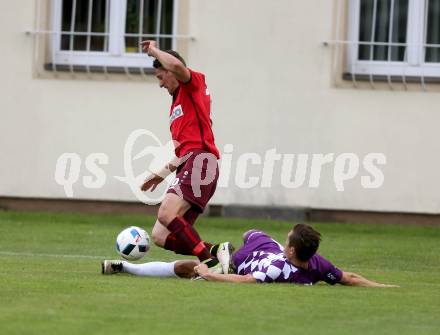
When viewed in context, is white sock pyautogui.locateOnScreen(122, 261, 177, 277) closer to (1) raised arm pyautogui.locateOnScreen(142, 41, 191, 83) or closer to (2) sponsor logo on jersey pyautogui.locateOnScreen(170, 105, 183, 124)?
(2) sponsor logo on jersey pyautogui.locateOnScreen(170, 105, 183, 124)

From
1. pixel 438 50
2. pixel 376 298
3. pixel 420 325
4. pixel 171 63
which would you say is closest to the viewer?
pixel 420 325

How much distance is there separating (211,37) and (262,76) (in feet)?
2.97

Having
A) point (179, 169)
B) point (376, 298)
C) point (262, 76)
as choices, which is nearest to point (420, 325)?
point (376, 298)

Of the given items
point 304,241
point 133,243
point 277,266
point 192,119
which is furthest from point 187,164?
point 304,241

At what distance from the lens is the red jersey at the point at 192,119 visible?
12070 millimetres

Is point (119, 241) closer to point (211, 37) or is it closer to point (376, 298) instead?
point (376, 298)

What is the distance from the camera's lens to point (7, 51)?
1956 centimetres

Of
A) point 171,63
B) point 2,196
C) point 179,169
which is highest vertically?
point 171,63

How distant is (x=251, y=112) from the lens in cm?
1928

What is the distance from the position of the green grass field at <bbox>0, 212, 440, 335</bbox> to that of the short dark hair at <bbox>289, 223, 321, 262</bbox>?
0.99 ft

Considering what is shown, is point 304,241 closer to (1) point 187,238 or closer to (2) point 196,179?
(1) point 187,238

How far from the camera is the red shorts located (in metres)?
12.0

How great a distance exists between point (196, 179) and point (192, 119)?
0.54 metres

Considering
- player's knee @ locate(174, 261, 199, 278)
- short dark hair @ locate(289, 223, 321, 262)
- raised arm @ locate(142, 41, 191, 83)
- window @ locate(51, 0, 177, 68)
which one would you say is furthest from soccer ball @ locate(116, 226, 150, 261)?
window @ locate(51, 0, 177, 68)
